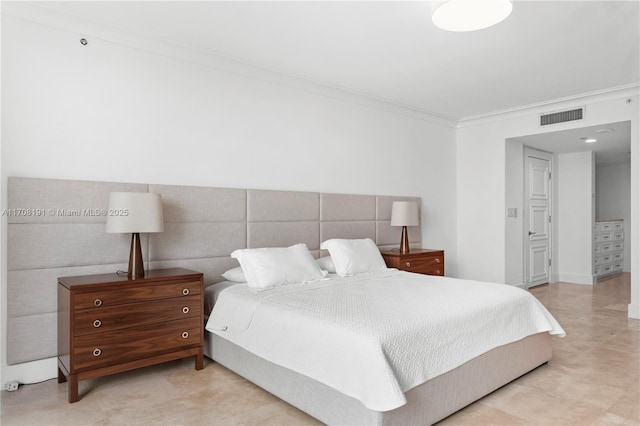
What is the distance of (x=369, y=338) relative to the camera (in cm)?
196

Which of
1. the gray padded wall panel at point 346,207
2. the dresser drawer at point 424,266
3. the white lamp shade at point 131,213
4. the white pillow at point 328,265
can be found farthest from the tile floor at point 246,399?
the gray padded wall panel at point 346,207

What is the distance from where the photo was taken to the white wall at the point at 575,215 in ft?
22.3

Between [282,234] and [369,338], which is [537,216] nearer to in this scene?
[282,234]

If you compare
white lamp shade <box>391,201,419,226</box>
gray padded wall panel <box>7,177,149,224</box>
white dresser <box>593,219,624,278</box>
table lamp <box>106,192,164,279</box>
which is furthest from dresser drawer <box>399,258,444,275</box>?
white dresser <box>593,219,624,278</box>

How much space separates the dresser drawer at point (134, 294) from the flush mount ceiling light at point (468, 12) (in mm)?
2396

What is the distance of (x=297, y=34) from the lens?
3.28 m

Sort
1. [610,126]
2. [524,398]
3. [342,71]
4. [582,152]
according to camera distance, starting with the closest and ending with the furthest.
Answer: [524,398] < [342,71] < [610,126] < [582,152]

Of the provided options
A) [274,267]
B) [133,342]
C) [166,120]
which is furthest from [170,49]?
[133,342]

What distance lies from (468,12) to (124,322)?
2.88 metres

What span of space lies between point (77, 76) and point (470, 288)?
3170 millimetres

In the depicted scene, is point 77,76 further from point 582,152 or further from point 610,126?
point 582,152

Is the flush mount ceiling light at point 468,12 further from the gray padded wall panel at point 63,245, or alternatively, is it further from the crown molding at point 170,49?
the gray padded wall panel at point 63,245

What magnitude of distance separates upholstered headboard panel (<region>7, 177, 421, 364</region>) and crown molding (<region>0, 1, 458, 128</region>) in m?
1.07

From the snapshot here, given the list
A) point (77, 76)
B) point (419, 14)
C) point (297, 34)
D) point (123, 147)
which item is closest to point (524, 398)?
point (419, 14)
